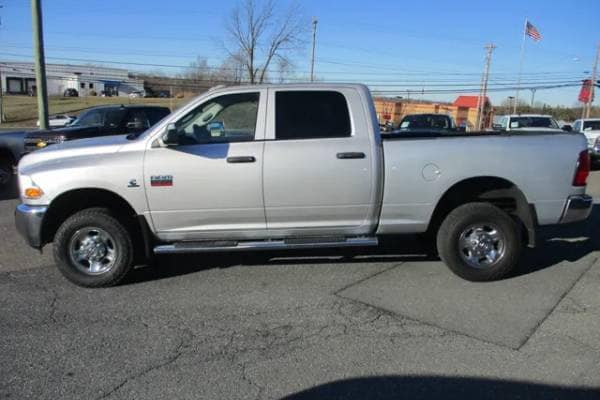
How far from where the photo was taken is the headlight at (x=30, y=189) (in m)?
5.03

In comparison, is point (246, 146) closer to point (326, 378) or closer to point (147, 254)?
point (147, 254)

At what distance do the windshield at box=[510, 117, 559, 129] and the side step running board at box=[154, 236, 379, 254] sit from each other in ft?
51.9

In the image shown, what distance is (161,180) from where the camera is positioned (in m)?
5.04

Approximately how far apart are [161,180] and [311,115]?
163cm

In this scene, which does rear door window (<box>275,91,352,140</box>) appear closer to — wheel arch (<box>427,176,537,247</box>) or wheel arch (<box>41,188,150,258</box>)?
wheel arch (<box>427,176,537,247</box>)

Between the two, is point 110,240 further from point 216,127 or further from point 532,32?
point 532,32

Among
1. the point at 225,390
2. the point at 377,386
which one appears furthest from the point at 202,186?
the point at 377,386

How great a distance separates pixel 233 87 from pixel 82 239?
6.99 feet

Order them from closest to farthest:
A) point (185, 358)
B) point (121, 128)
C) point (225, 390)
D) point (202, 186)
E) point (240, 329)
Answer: point (225, 390), point (185, 358), point (240, 329), point (202, 186), point (121, 128)

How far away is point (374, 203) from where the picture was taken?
525 centimetres

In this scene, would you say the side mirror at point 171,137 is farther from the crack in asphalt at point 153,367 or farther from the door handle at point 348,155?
the crack in asphalt at point 153,367

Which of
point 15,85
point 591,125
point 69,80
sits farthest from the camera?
point 69,80

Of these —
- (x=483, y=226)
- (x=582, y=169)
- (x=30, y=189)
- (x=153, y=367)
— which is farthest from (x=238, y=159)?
(x=582, y=169)

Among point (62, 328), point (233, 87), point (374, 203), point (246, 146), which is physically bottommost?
point (62, 328)
